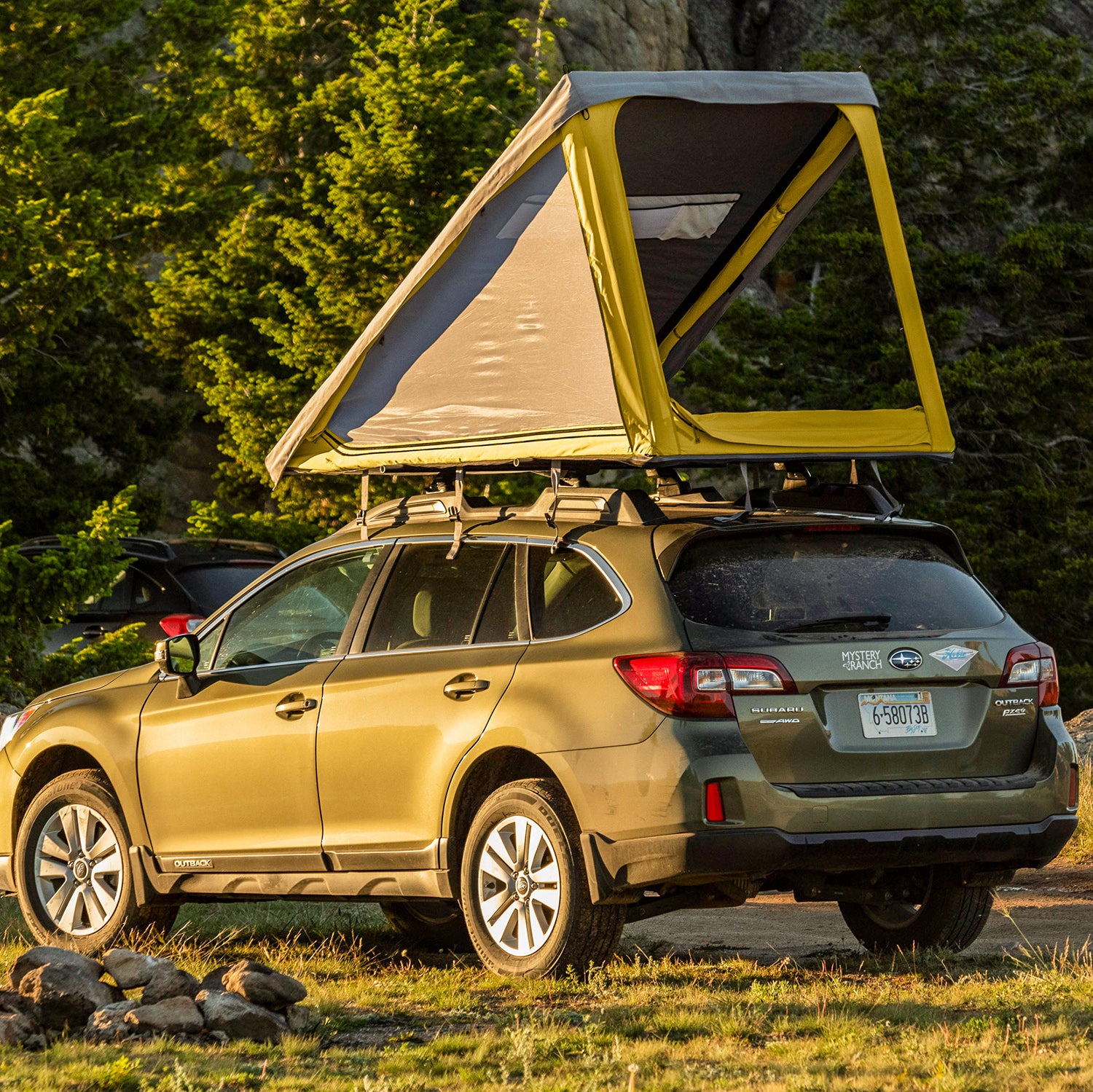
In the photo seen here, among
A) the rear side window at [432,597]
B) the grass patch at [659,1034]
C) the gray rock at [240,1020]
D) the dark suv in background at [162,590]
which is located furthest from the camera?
the dark suv in background at [162,590]

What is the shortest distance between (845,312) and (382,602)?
85.2ft

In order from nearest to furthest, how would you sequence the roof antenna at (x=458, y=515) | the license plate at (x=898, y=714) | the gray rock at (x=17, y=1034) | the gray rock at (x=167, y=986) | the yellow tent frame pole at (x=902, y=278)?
the gray rock at (x=17, y=1034)
the gray rock at (x=167, y=986)
the license plate at (x=898, y=714)
the roof antenna at (x=458, y=515)
the yellow tent frame pole at (x=902, y=278)

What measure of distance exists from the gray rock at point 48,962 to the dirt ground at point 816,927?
9.68ft

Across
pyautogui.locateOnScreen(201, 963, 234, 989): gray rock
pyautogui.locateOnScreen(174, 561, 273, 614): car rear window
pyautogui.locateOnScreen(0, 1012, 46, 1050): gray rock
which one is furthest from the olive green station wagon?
pyautogui.locateOnScreen(174, 561, 273, 614): car rear window

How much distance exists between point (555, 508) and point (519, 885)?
4.88ft

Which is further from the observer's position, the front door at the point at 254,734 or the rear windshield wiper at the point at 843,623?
the front door at the point at 254,734

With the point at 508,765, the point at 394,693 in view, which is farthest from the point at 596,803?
Result: the point at 394,693

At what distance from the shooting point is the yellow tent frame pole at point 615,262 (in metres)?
7.05

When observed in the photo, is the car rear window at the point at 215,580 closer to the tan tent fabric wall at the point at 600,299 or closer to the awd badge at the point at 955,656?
the tan tent fabric wall at the point at 600,299

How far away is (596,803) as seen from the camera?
6.42m

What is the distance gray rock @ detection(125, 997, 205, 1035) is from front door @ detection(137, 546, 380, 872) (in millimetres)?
1835

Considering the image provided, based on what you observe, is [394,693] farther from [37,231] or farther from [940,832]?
[37,231]

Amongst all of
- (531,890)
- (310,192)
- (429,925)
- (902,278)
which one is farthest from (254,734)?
(310,192)

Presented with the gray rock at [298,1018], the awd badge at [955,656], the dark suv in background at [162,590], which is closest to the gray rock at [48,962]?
the gray rock at [298,1018]
